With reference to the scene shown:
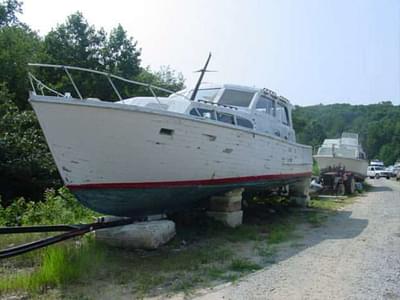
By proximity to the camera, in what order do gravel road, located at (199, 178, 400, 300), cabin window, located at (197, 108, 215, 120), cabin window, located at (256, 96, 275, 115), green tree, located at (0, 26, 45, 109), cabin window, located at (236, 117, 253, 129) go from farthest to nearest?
green tree, located at (0, 26, 45, 109) < cabin window, located at (256, 96, 275, 115) < cabin window, located at (236, 117, 253, 129) < cabin window, located at (197, 108, 215, 120) < gravel road, located at (199, 178, 400, 300)

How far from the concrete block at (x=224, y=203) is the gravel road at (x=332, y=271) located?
151 cm

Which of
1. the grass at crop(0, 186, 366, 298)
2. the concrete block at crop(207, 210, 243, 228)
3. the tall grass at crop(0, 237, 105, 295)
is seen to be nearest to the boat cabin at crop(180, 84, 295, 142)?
the concrete block at crop(207, 210, 243, 228)

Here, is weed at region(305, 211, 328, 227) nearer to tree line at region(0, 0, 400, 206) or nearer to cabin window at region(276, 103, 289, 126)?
cabin window at region(276, 103, 289, 126)

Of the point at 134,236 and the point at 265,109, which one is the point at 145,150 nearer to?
the point at 134,236

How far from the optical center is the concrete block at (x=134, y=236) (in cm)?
625

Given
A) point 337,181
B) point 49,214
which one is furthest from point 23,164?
point 337,181

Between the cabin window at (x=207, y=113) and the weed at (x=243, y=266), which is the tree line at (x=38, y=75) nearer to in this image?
the cabin window at (x=207, y=113)

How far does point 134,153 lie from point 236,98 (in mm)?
4081

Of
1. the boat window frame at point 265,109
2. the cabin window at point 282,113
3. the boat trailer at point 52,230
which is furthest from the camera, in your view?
the cabin window at point 282,113

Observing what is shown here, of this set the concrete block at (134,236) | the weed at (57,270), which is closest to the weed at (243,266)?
the concrete block at (134,236)

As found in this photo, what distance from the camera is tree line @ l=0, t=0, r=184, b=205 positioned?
1195 centimetres

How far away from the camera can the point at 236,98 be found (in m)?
9.71

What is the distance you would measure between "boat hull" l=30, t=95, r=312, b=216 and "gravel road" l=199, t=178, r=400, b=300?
77.2 inches

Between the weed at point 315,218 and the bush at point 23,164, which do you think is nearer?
the weed at point 315,218
